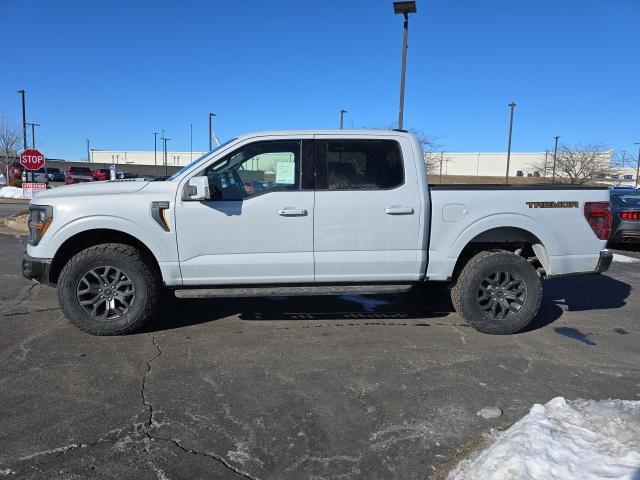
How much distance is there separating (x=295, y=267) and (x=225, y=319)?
48.4 inches

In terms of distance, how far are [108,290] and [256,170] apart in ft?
6.10

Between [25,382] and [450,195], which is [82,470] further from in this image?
[450,195]

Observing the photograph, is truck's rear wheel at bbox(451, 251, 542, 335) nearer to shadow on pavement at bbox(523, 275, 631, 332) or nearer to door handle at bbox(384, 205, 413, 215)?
shadow on pavement at bbox(523, 275, 631, 332)

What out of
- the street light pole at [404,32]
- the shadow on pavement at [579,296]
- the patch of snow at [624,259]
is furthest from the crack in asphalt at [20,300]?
the patch of snow at [624,259]

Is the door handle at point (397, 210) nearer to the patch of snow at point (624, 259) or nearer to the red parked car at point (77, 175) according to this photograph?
the patch of snow at point (624, 259)

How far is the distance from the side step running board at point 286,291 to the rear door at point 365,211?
109 millimetres

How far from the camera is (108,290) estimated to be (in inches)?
193

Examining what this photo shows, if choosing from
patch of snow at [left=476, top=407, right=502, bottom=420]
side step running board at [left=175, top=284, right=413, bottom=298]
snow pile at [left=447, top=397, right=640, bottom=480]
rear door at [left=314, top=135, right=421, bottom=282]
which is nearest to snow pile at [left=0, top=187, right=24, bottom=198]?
side step running board at [left=175, top=284, right=413, bottom=298]

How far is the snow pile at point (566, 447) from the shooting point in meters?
2.59

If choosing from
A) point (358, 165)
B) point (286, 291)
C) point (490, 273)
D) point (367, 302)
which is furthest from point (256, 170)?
point (490, 273)

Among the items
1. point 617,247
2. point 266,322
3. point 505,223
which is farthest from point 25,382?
point 617,247

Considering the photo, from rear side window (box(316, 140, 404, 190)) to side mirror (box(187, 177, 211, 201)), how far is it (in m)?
1.10

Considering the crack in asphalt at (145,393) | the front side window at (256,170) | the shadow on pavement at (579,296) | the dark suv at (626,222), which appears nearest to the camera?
the crack in asphalt at (145,393)

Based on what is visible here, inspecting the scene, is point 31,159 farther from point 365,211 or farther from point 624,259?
point 624,259
